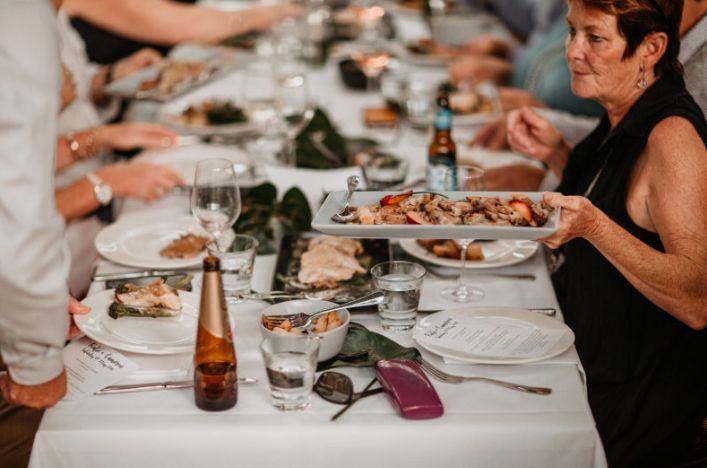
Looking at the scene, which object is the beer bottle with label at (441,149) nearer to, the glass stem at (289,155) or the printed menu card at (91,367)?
the glass stem at (289,155)

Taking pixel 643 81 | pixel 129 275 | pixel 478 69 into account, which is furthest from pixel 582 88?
pixel 478 69

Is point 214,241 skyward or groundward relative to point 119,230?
skyward

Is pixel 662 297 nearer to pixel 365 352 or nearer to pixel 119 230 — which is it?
pixel 365 352

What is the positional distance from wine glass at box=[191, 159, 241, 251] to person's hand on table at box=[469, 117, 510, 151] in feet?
3.79

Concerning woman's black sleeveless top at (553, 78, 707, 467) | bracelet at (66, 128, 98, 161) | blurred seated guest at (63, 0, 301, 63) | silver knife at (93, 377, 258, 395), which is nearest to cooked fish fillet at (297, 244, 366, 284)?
silver knife at (93, 377, 258, 395)

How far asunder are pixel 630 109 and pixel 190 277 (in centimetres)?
95

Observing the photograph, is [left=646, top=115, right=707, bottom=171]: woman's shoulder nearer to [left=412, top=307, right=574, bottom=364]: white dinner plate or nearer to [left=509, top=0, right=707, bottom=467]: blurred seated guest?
[left=509, top=0, right=707, bottom=467]: blurred seated guest

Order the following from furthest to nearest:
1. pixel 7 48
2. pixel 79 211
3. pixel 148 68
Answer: pixel 148 68 → pixel 79 211 → pixel 7 48

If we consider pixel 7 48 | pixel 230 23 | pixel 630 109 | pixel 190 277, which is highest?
pixel 7 48

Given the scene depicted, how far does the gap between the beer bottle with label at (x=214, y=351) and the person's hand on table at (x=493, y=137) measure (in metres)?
1.52

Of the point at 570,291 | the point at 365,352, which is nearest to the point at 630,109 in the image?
the point at 570,291

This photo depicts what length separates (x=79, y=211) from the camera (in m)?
2.21

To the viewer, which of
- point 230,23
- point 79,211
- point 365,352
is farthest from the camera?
point 230,23

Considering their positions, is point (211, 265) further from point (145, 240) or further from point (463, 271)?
point (145, 240)
